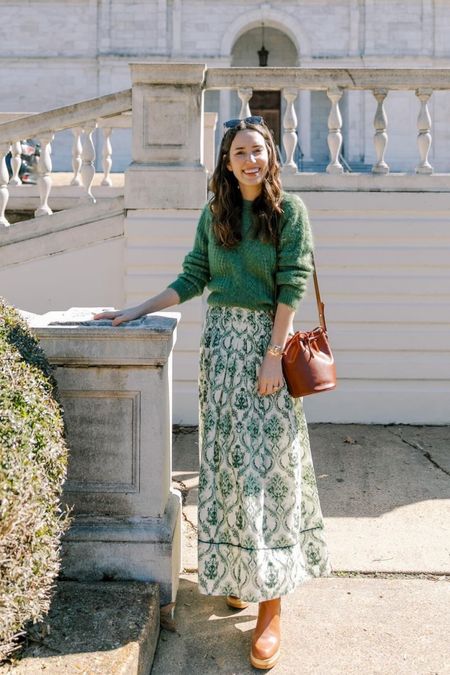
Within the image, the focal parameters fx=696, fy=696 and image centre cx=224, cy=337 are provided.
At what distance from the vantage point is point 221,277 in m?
2.72

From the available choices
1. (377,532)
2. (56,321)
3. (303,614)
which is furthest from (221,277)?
(377,532)

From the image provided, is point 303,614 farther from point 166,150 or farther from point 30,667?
point 166,150

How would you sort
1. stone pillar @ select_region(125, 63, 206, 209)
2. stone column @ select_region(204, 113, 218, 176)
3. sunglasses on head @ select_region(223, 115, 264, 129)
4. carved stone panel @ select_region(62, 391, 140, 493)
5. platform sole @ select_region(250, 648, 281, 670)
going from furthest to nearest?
1. stone column @ select_region(204, 113, 218, 176)
2. stone pillar @ select_region(125, 63, 206, 209)
3. carved stone panel @ select_region(62, 391, 140, 493)
4. sunglasses on head @ select_region(223, 115, 264, 129)
5. platform sole @ select_region(250, 648, 281, 670)

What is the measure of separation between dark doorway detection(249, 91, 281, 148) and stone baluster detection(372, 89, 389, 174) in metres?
18.7

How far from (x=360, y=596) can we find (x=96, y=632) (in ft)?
4.19

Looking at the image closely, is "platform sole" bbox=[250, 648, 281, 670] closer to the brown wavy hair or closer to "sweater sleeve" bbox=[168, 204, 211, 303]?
"sweater sleeve" bbox=[168, 204, 211, 303]

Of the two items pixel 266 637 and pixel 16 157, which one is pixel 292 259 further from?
pixel 16 157

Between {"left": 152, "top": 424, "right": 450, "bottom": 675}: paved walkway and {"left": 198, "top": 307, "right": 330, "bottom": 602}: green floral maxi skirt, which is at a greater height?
{"left": 198, "top": 307, "right": 330, "bottom": 602}: green floral maxi skirt

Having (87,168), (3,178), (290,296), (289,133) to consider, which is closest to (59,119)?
(87,168)

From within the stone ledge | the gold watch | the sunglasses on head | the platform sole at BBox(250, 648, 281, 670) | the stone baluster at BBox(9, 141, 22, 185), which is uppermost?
the stone baluster at BBox(9, 141, 22, 185)

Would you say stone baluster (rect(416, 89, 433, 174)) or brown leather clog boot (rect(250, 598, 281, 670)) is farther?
stone baluster (rect(416, 89, 433, 174))

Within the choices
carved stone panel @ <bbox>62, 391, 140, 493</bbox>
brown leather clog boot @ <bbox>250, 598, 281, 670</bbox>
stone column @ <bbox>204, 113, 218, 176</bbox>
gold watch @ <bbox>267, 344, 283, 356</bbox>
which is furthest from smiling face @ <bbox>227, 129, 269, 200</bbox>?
stone column @ <bbox>204, 113, 218, 176</bbox>

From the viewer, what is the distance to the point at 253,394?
2658 millimetres

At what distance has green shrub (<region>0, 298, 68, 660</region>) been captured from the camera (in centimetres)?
196
